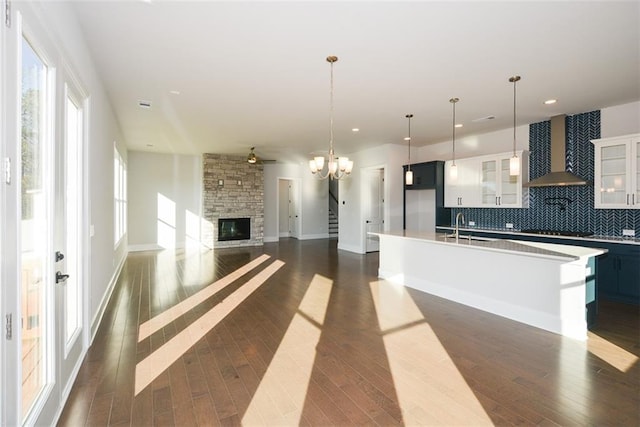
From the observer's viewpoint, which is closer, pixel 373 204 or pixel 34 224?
pixel 34 224

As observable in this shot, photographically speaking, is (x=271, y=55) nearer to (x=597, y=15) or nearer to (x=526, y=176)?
(x=597, y=15)

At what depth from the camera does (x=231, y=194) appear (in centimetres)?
1003

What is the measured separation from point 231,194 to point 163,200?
1980mm

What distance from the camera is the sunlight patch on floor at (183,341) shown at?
2.59 metres

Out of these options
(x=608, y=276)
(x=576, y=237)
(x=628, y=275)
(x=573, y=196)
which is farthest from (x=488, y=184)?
(x=628, y=275)

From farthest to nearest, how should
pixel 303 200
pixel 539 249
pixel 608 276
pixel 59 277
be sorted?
1. pixel 303 200
2. pixel 608 276
3. pixel 539 249
4. pixel 59 277

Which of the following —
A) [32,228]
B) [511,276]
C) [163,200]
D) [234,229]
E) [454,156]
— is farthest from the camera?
Result: [234,229]

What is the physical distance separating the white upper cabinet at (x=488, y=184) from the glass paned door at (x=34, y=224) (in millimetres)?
5792

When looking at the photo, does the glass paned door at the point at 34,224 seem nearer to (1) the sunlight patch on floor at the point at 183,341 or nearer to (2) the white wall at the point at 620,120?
(1) the sunlight patch on floor at the point at 183,341

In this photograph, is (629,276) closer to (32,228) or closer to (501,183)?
(501,183)

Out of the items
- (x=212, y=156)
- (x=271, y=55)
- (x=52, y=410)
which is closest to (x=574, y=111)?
(x=271, y=55)

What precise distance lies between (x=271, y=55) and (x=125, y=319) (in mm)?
3498

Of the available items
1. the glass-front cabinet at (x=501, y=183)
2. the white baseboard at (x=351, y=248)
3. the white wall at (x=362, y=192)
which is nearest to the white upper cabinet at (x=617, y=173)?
the glass-front cabinet at (x=501, y=183)

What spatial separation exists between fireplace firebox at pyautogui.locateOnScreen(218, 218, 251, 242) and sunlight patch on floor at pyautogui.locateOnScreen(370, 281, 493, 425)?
709 centimetres
